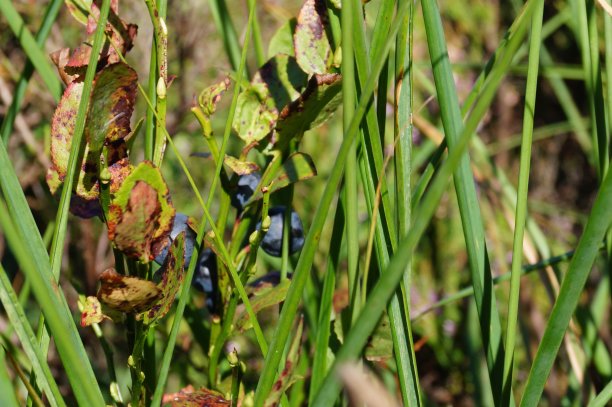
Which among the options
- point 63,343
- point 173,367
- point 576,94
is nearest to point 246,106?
point 63,343

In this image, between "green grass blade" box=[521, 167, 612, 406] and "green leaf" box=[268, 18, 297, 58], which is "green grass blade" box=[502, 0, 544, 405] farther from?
"green leaf" box=[268, 18, 297, 58]

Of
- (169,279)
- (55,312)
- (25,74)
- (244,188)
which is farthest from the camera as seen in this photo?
(25,74)

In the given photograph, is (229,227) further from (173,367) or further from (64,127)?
(64,127)

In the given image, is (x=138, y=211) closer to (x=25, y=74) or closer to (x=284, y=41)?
(x=284, y=41)

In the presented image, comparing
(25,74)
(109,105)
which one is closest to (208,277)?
(109,105)

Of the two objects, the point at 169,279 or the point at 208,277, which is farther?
the point at 208,277

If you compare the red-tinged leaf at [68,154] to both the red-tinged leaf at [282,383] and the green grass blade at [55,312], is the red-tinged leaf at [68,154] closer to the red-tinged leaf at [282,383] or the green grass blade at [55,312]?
the green grass blade at [55,312]

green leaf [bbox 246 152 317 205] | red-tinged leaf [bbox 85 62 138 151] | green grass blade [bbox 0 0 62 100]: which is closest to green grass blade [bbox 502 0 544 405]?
green leaf [bbox 246 152 317 205]
